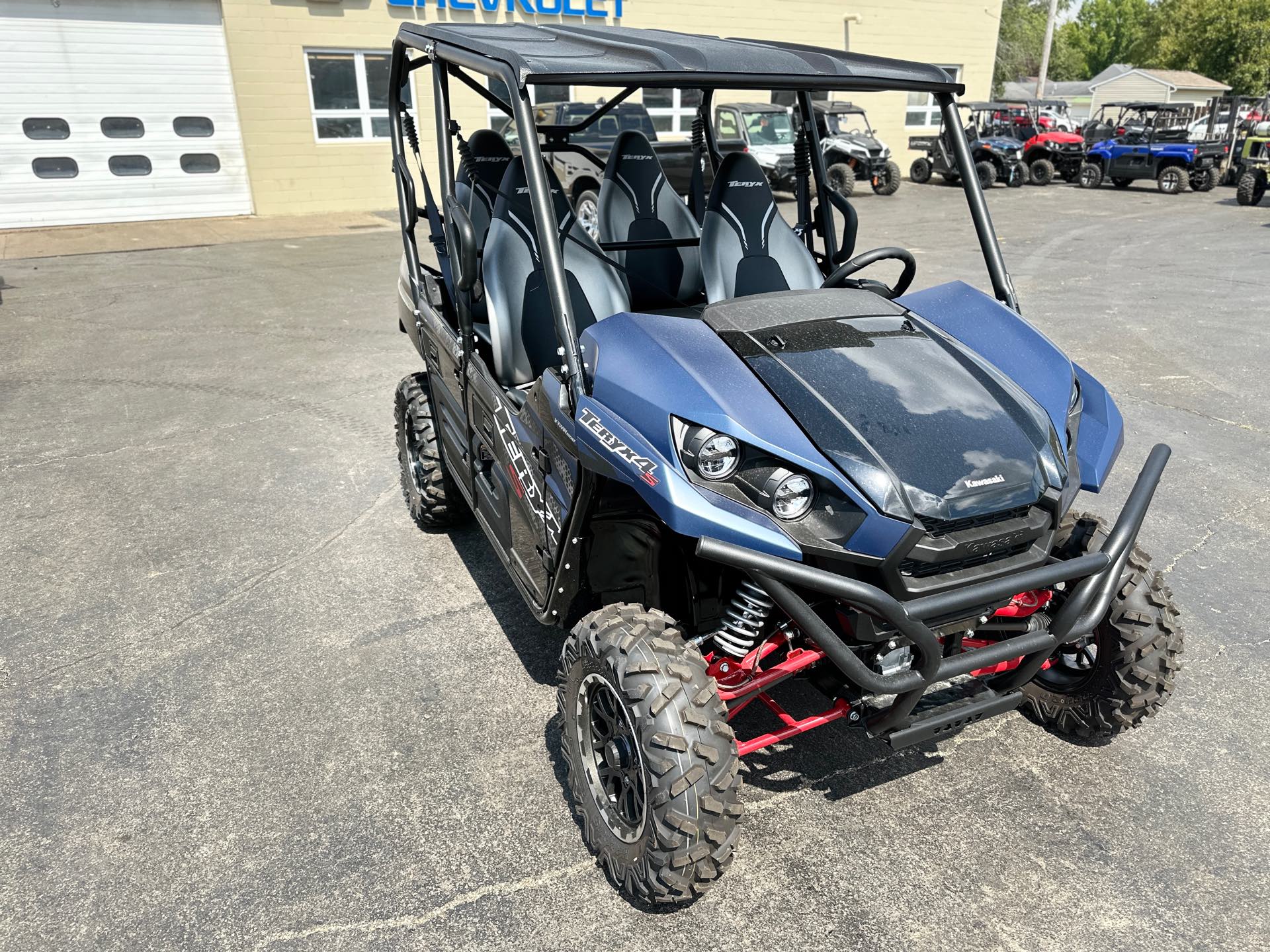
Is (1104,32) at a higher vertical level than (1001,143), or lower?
higher

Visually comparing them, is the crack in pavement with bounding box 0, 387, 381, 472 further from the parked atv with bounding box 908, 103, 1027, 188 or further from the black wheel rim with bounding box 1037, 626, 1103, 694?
the parked atv with bounding box 908, 103, 1027, 188

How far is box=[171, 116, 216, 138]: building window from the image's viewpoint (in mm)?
14148

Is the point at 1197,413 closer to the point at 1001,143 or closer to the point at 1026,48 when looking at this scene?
the point at 1001,143

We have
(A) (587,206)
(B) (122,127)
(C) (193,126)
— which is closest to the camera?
(A) (587,206)

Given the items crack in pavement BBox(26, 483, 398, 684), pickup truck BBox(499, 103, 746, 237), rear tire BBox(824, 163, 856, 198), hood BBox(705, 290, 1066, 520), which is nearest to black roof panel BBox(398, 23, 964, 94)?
hood BBox(705, 290, 1066, 520)

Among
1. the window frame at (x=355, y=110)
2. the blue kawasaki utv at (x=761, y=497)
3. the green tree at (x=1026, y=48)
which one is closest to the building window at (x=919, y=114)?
the window frame at (x=355, y=110)

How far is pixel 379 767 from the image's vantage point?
301 cm

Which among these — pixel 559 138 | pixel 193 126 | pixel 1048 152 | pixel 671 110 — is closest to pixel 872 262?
pixel 559 138

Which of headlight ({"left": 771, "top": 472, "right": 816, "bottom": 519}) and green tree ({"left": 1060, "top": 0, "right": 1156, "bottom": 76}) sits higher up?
green tree ({"left": 1060, "top": 0, "right": 1156, "bottom": 76})

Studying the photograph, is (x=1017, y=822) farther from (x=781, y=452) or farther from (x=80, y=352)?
(x=80, y=352)

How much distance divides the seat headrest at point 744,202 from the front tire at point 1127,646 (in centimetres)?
167

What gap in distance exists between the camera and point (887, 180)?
59.3 feet

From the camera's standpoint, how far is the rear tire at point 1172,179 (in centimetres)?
1852

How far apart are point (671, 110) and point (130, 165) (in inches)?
381
